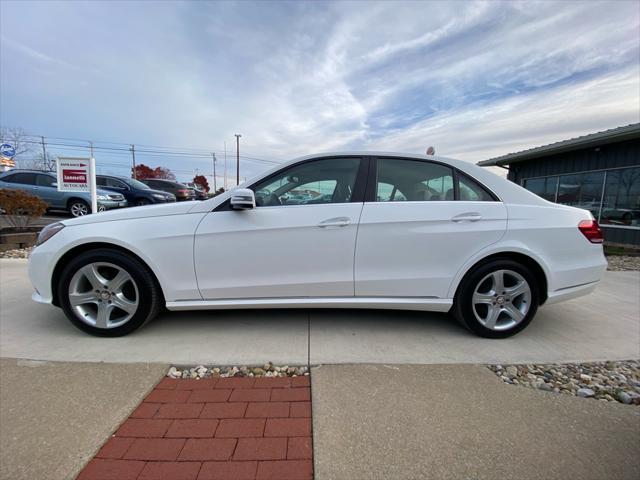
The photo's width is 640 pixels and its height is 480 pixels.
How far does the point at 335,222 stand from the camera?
256 cm

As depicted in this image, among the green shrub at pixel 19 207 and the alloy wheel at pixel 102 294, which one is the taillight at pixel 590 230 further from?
the green shrub at pixel 19 207

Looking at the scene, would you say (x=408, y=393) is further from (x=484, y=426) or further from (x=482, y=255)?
(x=482, y=255)

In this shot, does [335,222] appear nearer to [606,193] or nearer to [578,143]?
[578,143]

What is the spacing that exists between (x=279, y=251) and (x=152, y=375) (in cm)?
119

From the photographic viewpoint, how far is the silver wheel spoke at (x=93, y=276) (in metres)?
2.56

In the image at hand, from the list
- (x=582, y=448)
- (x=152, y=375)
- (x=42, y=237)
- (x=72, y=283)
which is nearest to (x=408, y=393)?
(x=582, y=448)

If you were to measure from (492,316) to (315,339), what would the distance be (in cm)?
148

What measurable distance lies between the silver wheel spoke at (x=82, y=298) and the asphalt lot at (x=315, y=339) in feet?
1.00

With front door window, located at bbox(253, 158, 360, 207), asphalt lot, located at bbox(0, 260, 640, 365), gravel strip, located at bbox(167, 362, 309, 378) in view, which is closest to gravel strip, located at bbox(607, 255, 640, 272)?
asphalt lot, located at bbox(0, 260, 640, 365)

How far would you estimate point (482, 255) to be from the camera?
2621mm

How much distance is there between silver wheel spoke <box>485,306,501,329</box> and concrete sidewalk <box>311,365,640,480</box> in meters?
0.60

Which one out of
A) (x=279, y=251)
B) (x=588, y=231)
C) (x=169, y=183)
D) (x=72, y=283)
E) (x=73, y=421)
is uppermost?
(x=169, y=183)

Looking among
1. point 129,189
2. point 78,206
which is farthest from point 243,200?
point 129,189

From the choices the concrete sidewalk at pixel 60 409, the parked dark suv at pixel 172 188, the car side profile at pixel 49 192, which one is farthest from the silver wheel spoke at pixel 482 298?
the parked dark suv at pixel 172 188
